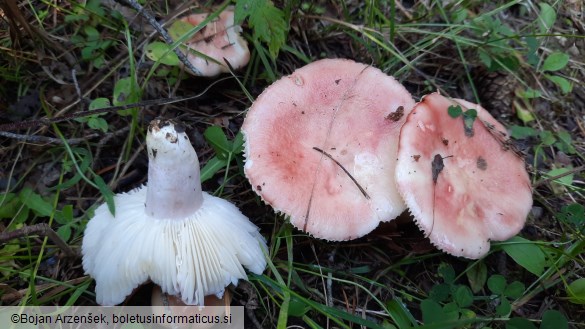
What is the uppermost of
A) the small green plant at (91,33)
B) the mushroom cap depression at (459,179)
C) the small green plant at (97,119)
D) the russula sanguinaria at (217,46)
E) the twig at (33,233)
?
the small green plant at (91,33)

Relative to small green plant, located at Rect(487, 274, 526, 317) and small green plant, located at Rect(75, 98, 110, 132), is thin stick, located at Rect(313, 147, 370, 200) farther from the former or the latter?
small green plant, located at Rect(75, 98, 110, 132)

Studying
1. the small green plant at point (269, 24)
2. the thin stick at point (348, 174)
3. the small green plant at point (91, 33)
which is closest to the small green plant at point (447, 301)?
the thin stick at point (348, 174)

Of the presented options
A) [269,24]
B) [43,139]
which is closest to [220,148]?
[269,24]

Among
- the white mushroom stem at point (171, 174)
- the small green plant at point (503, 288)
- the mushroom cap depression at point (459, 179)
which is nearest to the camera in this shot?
the white mushroom stem at point (171, 174)

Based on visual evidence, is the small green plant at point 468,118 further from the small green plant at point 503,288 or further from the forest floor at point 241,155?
the small green plant at point 503,288

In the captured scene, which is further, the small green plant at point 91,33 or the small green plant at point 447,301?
the small green plant at point 91,33

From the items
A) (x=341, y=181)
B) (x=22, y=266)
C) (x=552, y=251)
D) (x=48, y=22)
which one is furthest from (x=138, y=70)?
(x=552, y=251)

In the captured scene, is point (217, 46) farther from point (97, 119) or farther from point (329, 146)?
point (329, 146)
